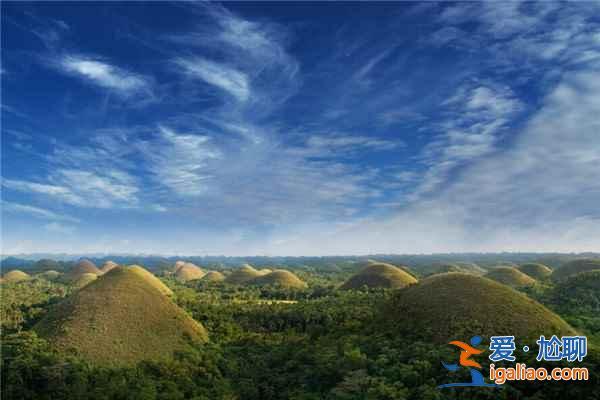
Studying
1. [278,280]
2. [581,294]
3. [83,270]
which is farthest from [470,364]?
[83,270]

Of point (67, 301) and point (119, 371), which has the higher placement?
point (67, 301)

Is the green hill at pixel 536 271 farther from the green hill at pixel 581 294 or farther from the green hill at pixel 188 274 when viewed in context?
the green hill at pixel 188 274

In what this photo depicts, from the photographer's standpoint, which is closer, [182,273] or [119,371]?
[119,371]

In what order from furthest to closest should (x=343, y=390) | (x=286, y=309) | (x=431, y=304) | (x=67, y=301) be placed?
(x=286, y=309) < (x=67, y=301) < (x=431, y=304) < (x=343, y=390)

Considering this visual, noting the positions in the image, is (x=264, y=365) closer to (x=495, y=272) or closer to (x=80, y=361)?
(x=80, y=361)

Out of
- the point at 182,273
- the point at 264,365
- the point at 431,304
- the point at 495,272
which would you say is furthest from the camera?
the point at 182,273

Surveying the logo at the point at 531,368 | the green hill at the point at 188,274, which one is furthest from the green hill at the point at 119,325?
the green hill at the point at 188,274

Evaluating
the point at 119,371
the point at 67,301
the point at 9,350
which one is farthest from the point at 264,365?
the point at 67,301

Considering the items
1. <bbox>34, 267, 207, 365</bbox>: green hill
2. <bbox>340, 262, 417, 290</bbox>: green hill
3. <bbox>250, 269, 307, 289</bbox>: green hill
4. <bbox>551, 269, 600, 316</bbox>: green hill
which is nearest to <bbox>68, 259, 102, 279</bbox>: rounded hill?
<bbox>250, 269, 307, 289</bbox>: green hill
